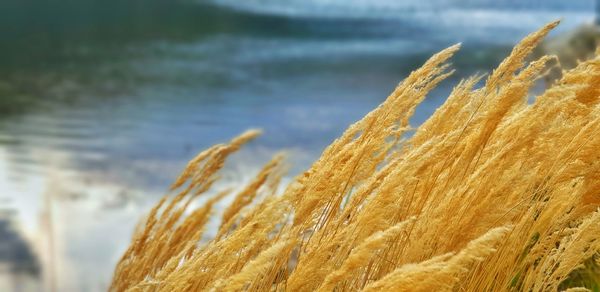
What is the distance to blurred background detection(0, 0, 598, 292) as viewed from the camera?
27.8 ft

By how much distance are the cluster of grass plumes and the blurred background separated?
2539 millimetres

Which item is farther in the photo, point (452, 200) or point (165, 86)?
point (165, 86)

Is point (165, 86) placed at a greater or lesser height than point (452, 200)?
greater

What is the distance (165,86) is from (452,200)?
1309cm

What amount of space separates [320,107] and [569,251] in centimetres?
1192

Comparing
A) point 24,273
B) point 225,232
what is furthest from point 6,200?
point 225,232

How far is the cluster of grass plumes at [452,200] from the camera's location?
65.9 inches

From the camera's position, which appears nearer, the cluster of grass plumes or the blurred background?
the cluster of grass plumes

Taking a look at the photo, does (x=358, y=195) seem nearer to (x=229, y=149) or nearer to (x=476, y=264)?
(x=476, y=264)

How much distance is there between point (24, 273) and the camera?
7.00m

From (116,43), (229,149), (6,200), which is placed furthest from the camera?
(116,43)

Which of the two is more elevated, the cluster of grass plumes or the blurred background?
the blurred background

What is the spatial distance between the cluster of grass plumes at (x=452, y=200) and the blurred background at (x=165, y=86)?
254cm

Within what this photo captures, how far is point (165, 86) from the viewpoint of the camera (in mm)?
14586
